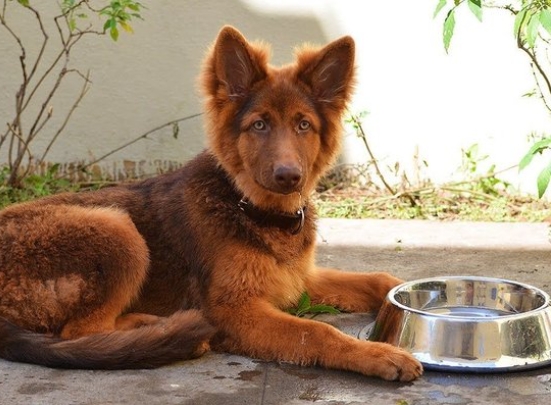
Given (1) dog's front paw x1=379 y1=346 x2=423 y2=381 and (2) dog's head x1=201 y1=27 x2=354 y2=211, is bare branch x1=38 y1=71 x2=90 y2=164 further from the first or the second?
(1) dog's front paw x1=379 y1=346 x2=423 y2=381

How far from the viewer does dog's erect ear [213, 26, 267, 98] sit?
4664 millimetres

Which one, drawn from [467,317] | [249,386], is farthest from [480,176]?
[249,386]

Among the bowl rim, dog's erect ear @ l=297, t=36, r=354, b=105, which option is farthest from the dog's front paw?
dog's erect ear @ l=297, t=36, r=354, b=105

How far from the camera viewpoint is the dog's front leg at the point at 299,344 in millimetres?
4070

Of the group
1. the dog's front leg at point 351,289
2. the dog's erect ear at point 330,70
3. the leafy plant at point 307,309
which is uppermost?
the dog's erect ear at point 330,70

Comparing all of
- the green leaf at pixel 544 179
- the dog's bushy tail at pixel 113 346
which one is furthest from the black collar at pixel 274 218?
the green leaf at pixel 544 179

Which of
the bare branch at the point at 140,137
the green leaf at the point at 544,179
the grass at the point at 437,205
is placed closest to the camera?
the green leaf at the point at 544,179

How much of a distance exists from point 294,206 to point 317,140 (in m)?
0.36

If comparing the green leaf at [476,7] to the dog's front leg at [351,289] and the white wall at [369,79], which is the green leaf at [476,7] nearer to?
the dog's front leg at [351,289]

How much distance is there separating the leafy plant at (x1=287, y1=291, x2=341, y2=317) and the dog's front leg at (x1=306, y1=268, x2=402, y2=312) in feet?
0.19

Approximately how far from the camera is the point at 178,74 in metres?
8.02

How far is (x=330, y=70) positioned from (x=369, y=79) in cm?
318

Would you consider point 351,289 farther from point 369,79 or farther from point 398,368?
point 369,79

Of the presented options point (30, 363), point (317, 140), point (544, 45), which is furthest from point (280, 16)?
point (30, 363)
